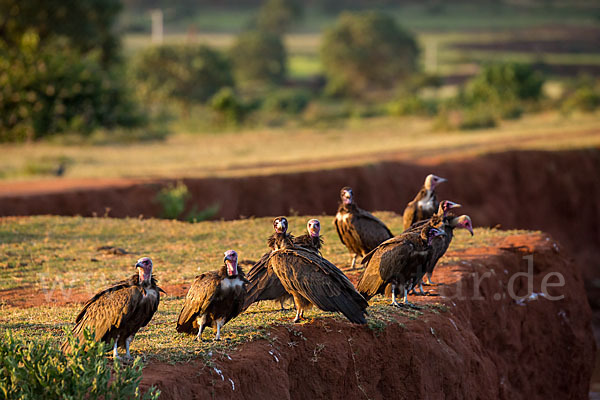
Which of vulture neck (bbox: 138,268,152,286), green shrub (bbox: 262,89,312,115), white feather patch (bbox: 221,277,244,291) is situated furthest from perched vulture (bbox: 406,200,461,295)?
green shrub (bbox: 262,89,312,115)

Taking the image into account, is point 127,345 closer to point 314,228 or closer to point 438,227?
point 314,228

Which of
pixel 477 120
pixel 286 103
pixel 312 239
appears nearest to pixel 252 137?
pixel 477 120

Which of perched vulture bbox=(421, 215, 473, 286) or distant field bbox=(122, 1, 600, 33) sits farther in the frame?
distant field bbox=(122, 1, 600, 33)

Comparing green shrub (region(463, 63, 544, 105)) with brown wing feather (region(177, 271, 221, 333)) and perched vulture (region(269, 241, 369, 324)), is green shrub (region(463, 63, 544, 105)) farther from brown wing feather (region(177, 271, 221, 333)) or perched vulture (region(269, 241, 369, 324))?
brown wing feather (region(177, 271, 221, 333))

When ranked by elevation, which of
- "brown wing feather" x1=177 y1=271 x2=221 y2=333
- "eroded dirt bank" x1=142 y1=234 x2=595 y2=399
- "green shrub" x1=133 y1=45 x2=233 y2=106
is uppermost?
"green shrub" x1=133 y1=45 x2=233 y2=106

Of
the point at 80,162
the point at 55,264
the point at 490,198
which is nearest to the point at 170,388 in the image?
the point at 55,264

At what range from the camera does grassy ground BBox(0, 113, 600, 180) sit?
24891 millimetres

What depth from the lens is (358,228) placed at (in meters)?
12.0

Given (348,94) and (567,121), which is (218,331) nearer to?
(567,121)

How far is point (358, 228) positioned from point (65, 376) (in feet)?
17.8

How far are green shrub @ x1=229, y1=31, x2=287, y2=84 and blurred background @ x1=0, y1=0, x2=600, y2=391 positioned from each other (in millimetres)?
1592

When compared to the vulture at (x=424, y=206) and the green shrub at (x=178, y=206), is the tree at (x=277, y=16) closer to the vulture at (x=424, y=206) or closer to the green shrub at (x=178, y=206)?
the green shrub at (x=178, y=206)

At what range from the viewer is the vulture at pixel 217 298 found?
8727 millimetres

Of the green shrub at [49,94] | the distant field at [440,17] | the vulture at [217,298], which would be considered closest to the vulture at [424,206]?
the vulture at [217,298]
